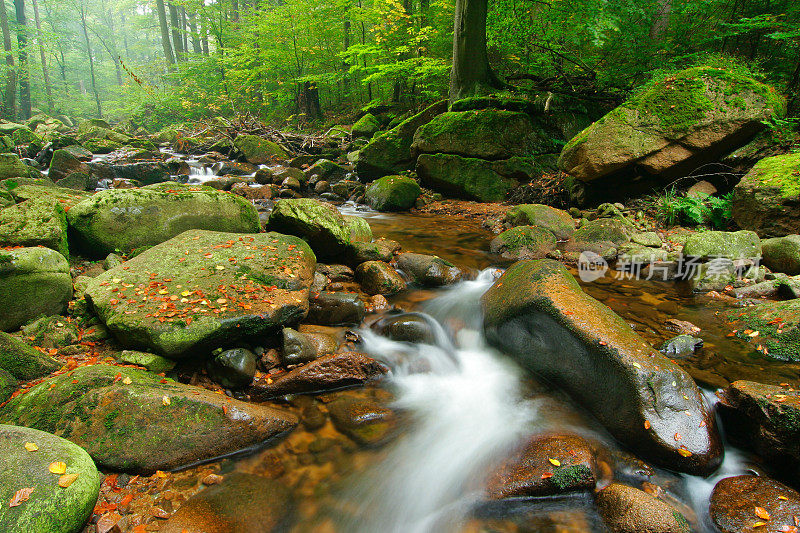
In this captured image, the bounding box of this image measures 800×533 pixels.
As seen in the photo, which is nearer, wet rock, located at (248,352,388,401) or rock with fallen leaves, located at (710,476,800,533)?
rock with fallen leaves, located at (710,476,800,533)

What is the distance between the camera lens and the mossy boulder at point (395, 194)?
1062 cm

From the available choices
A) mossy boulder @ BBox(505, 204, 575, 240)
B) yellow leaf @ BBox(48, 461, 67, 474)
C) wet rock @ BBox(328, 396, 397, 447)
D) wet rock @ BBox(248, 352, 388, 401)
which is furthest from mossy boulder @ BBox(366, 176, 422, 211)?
yellow leaf @ BBox(48, 461, 67, 474)

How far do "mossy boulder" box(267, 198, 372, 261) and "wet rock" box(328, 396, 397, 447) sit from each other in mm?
2851

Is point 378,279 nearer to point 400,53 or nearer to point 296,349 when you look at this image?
point 296,349

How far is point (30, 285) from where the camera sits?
3527mm

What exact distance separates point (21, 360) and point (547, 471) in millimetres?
4242

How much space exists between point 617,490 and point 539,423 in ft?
2.97

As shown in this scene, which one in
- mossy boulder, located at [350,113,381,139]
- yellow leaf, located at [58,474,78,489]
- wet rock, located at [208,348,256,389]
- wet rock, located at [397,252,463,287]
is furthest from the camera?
mossy boulder, located at [350,113,381,139]

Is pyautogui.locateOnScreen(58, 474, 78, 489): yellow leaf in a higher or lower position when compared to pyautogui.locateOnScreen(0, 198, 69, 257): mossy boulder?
lower

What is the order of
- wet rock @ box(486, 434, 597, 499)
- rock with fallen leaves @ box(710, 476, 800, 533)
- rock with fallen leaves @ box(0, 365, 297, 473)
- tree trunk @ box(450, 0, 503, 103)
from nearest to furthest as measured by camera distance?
rock with fallen leaves @ box(710, 476, 800, 533) < rock with fallen leaves @ box(0, 365, 297, 473) < wet rock @ box(486, 434, 597, 499) < tree trunk @ box(450, 0, 503, 103)

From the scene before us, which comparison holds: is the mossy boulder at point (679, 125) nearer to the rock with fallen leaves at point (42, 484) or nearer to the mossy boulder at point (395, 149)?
the mossy boulder at point (395, 149)

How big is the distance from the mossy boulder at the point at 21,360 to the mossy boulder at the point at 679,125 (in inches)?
349

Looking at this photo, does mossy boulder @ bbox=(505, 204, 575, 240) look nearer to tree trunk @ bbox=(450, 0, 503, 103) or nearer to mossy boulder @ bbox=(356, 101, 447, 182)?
tree trunk @ bbox=(450, 0, 503, 103)

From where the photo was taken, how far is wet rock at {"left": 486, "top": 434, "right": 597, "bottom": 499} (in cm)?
264
